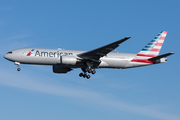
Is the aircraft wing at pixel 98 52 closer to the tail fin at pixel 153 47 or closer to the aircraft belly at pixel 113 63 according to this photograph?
the aircraft belly at pixel 113 63

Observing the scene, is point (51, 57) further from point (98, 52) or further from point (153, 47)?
point (153, 47)

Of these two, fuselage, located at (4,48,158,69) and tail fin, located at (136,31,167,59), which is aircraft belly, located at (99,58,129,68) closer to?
fuselage, located at (4,48,158,69)

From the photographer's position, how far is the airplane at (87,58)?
138 feet

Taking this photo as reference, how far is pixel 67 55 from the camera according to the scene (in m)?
43.1

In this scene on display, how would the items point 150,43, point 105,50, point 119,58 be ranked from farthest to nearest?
1. point 150,43
2. point 119,58
3. point 105,50

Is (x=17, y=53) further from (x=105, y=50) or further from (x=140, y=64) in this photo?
(x=140, y=64)

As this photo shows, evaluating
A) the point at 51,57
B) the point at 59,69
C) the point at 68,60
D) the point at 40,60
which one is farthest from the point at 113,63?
the point at 40,60

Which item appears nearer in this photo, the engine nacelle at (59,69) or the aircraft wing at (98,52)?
the aircraft wing at (98,52)

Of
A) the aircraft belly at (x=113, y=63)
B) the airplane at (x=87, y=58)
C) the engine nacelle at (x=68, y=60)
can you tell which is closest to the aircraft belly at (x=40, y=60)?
the airplane at (x=87, y=58)

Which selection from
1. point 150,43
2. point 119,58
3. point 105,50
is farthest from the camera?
point 150,43

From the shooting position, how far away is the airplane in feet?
138

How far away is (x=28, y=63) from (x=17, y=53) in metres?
2.06

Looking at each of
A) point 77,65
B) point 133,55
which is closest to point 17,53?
point 77,65

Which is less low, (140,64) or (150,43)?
(150,43)
